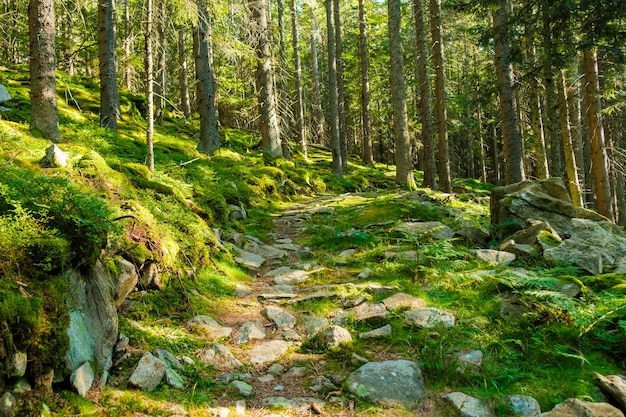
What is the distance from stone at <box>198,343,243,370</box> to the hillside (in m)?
0.02

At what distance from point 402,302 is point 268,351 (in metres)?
1.76

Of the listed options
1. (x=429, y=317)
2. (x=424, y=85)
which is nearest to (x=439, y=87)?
(x=424, y=85)

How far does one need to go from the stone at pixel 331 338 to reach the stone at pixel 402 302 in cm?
88

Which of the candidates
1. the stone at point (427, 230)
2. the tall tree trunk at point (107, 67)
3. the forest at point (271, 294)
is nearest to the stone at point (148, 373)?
the forest at point (271, 294)

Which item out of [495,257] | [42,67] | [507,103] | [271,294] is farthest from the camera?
[507,103]

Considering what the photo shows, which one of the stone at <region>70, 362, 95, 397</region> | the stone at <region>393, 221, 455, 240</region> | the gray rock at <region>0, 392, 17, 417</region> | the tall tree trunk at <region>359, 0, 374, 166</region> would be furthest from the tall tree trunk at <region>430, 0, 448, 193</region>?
the gray rock at <region>0, 392, 17, 417</region>

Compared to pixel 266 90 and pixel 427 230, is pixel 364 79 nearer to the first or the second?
pixel 266 90

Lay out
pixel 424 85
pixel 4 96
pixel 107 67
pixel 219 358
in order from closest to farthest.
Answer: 1. pixel 219 358
2. pixel 4 96
3. pixel 107 67
4. pixel 424 85

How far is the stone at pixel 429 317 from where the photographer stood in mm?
4430

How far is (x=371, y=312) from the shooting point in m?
4.95

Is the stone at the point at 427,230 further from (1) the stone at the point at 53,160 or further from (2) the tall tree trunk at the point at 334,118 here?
(2) the tall tree trunk at the point at 334,118

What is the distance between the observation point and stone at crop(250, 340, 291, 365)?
4.11 metres

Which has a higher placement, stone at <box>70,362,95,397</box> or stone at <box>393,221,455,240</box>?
stone at <box>393,221,455,240</box>

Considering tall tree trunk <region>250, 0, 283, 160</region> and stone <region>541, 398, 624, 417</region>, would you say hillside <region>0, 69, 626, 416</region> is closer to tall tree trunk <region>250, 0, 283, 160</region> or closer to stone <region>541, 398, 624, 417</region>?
stone <region>541, 398, 624, 417</region>
